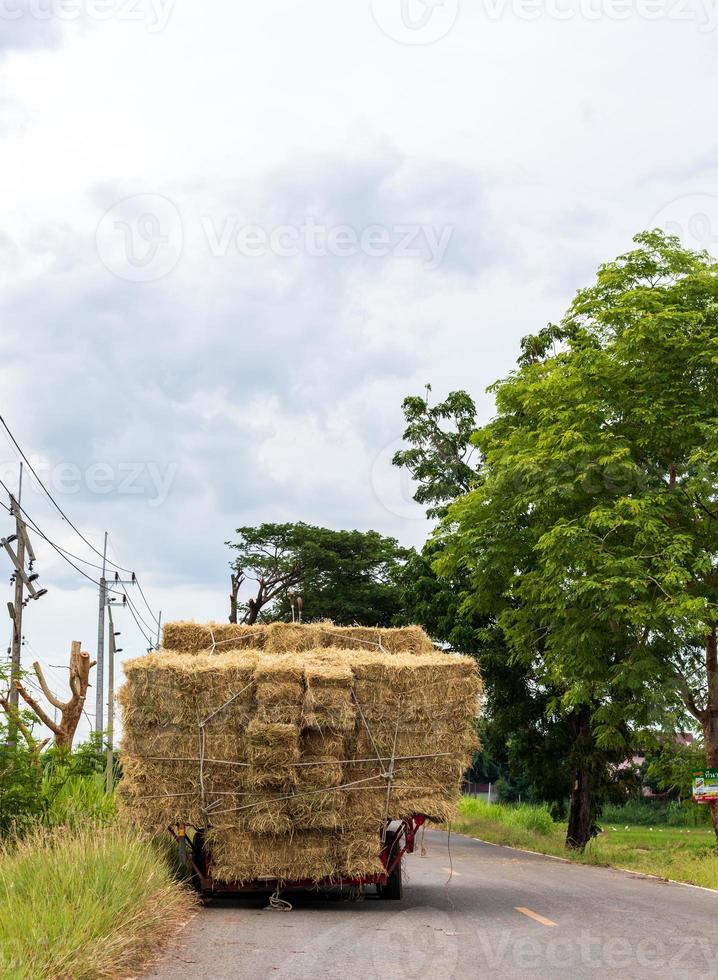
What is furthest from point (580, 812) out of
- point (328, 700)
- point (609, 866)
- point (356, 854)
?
point (328, 700)

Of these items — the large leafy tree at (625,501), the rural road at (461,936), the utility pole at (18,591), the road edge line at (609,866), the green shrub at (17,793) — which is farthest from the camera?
the utility pole at (18,591)

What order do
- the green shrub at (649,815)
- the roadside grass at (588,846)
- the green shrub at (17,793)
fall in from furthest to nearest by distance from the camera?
the green shrub at (649,815), the roadside grass at (588,846), the green shrub at (17,793)

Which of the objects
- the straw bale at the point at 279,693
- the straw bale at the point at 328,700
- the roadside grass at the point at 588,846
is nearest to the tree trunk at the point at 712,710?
the roadside grass at the point at 588,846

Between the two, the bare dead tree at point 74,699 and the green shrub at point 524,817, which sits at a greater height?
the bare dead tree at point 74,699

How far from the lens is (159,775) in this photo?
1227 centimetres

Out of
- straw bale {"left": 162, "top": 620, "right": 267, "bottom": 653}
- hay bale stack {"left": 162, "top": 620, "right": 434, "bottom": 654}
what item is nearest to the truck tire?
hay bale stack {"left": 162, "top": 620, "right": 434, "bottom": 654}

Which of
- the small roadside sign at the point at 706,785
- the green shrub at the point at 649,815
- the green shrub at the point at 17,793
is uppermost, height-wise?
the green shrub at the point at 17,793

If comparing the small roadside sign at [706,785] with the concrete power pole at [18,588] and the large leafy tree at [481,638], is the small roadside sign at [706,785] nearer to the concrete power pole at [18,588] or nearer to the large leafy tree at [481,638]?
the large leafy tree at [481,638]

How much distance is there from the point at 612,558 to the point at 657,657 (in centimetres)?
277

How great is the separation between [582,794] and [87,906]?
2190 cm

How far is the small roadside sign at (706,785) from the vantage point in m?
22.1

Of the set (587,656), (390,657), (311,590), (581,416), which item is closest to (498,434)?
(581,416)

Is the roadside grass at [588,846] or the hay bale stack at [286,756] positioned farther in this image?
the roadside grass at [588,846]

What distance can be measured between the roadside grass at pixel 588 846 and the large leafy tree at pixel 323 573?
10.1 meters
